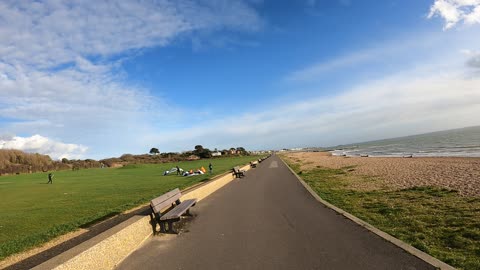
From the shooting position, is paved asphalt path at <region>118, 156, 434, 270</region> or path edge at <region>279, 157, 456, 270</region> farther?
paved asphalt path at <region>118, 156, 434, 270</region>

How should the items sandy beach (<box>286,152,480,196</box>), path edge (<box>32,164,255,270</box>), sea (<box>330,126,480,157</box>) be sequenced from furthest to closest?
sea (<box>330,126,480,157</box>), sandy beach (<box>286,152,480,196</box>), path edge (<box>32,164,255,270</box>)

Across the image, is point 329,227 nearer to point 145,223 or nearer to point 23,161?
point 145,223

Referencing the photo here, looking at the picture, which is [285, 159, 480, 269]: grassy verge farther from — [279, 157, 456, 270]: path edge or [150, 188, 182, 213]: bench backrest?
[150, 188, 182, 213]: bench backrest

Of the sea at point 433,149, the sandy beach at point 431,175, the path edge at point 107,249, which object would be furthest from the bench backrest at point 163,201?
the sea at point 433,149

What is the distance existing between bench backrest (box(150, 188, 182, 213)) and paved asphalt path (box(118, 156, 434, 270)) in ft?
2.08

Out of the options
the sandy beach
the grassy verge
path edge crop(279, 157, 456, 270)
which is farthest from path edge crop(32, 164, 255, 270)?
the sandy beach

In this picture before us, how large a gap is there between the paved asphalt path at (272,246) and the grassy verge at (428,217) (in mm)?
561

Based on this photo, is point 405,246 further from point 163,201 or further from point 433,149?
point 433,149

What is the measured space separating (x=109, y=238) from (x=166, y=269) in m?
1.12

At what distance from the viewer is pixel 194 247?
5.50 metres

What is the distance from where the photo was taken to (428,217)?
6996 millimetres

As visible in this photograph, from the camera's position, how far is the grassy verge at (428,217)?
4712 mm

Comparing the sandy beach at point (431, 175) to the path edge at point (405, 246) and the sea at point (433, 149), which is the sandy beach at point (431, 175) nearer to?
the path edge at point (405, 246)

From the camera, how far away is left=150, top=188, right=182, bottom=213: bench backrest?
664cm
